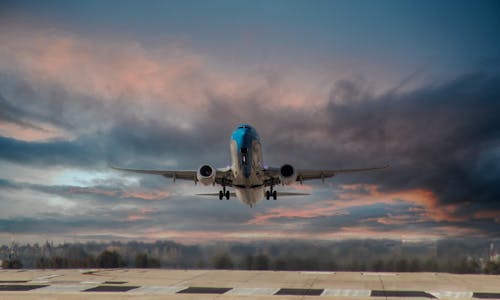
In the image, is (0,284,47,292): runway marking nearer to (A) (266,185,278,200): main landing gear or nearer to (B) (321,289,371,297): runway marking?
(A) (266,185,278,200): main landing gear

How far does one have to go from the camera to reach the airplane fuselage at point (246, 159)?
45.6 m

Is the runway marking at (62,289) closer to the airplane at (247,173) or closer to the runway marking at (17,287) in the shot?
the runway marking at (17,287)

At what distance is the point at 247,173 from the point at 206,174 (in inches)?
183

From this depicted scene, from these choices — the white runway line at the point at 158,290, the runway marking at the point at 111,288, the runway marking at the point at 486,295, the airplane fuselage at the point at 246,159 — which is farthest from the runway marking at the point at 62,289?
the runway marking at the point at 486,295

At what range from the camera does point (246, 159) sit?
1820 inches

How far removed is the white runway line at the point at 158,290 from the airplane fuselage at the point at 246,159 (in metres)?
11.5

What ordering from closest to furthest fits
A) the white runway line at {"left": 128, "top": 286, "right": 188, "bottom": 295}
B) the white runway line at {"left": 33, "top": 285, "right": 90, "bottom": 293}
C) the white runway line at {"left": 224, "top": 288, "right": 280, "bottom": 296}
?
the white runway line at {"left": 224, "top": 288, "right": 280, "bottom": 296} → the white runway line at {"left": 128, "top": 286, "right": 188, "bottom": 295} → the white runway line at {"left": 33, "top": 285, "right": 90, "bottom": 293}

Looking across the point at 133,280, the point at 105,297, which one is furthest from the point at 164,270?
the point at 105,297

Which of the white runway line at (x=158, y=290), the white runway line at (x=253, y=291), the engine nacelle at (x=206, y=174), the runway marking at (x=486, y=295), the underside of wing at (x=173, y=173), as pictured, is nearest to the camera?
the runway marking at (x=486, y=295)

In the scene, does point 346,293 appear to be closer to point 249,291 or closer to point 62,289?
point 249,291

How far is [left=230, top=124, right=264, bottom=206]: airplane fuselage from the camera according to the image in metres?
45.6

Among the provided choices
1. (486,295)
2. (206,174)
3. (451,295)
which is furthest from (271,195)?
(486,295)

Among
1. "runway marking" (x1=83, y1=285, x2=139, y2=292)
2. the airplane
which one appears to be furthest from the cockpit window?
"runway marking" (x1=83, y1=285, x2=139, y2=292)

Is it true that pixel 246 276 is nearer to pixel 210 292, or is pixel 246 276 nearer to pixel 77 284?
pixel 210 292
